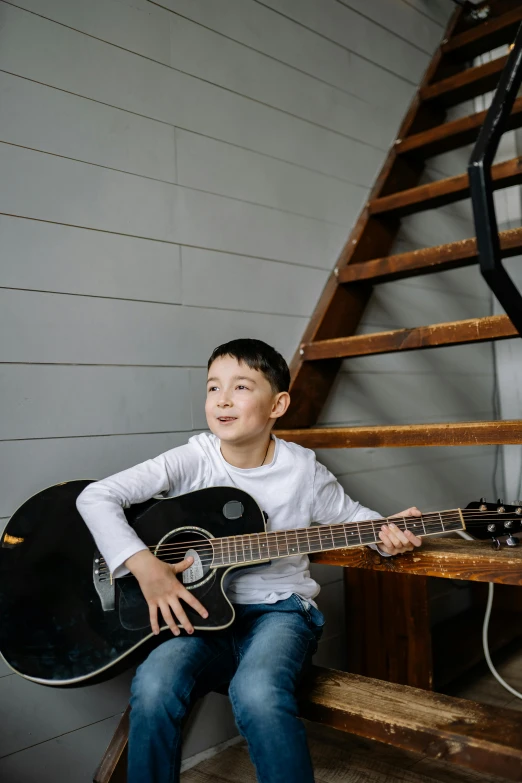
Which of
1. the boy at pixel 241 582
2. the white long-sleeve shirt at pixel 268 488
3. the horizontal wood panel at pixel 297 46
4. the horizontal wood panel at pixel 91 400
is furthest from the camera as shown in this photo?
the horizontal wood panel at pixel 297 46

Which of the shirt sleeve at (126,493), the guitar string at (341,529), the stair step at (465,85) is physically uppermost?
the stair step at (465,85)

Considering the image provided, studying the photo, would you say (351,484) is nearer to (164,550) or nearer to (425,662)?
(425,662)

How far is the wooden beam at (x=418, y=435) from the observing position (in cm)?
136

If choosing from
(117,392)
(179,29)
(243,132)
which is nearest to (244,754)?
(117,392)

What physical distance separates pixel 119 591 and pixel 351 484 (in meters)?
1.13

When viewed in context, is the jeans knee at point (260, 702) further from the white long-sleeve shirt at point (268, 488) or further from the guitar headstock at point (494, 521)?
the guitar headstock at point (494, 521)

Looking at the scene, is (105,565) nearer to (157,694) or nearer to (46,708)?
(157,694)

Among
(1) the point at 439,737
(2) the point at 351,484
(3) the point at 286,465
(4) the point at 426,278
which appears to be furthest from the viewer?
(4) the point at 426,278

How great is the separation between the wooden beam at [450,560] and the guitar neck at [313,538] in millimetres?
50

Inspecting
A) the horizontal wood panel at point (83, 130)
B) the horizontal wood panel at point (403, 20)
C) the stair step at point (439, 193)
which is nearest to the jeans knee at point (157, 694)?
the horizontal wood panel at point (83, 130)

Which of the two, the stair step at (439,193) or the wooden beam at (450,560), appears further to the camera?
the stair step at (439,193)

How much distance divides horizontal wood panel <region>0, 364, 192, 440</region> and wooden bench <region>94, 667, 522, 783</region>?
66 cm

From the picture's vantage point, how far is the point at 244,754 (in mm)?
1726

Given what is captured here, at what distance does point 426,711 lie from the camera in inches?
45.1
